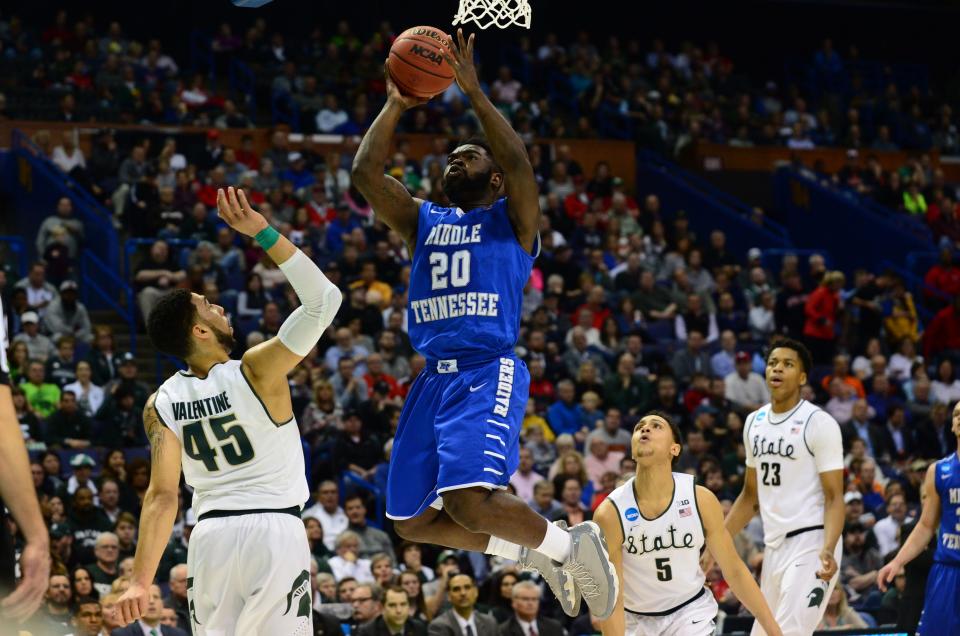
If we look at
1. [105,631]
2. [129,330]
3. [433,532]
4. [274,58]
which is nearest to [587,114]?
[274,58]

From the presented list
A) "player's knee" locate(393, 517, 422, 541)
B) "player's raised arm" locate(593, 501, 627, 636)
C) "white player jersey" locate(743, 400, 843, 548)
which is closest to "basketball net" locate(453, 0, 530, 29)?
"player's knee" locate(393, 517, 422, 541)

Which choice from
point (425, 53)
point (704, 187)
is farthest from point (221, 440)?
point (704, 187)

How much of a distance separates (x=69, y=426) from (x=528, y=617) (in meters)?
5.29

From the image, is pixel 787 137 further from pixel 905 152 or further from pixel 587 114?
pixel 587 114

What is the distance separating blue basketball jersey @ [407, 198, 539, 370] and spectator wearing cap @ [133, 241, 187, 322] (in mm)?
9413

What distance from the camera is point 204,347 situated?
20.6 feet

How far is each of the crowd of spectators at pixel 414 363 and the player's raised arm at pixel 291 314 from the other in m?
5.23

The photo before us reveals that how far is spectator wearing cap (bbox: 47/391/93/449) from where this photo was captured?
13820 mm

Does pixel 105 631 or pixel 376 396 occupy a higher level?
pixel 376 396

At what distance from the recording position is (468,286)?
22.9 ft

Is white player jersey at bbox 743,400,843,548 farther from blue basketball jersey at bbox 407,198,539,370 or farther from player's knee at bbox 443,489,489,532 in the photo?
player's knee at bbox 443,489,489,532

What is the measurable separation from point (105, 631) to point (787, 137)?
1893cm

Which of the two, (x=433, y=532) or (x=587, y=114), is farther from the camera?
(x=587, y=114)

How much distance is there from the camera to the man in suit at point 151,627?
10594 mm
